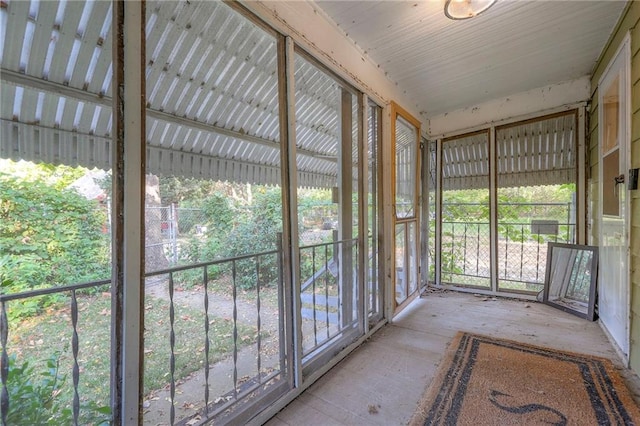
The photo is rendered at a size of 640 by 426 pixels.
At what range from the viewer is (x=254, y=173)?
1.98 m

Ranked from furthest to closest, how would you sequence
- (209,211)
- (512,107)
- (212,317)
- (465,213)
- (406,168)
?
(465,213) → (512,107) → (406,168) → (212,317) → (209,211)

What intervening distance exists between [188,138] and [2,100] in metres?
0.70

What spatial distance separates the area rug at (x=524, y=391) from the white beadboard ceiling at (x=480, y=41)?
228 centimetres

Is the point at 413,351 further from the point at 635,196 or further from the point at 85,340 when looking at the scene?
the point at 85,340

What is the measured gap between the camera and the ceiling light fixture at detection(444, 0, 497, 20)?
5.48 ft

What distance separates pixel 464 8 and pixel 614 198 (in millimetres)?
1808

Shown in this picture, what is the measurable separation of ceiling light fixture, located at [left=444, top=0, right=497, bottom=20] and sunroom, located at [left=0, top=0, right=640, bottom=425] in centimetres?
9

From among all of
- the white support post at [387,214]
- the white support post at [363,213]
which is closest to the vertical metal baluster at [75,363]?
the white support post at [363,213]

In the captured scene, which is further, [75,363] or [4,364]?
[75,363]

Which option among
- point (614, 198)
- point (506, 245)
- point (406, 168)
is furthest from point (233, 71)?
point (506, 245)

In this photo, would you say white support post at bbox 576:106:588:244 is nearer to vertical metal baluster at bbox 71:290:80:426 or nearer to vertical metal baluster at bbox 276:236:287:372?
vertical metal baluster at bbox 276:236:287:372

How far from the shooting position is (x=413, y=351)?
209 centimetres

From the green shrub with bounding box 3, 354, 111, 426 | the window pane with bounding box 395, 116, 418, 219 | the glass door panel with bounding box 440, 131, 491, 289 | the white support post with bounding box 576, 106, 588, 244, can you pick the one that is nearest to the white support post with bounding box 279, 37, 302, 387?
the green shrub with bounding box 3, 354, 111, 426

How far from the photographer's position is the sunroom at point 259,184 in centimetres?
92
